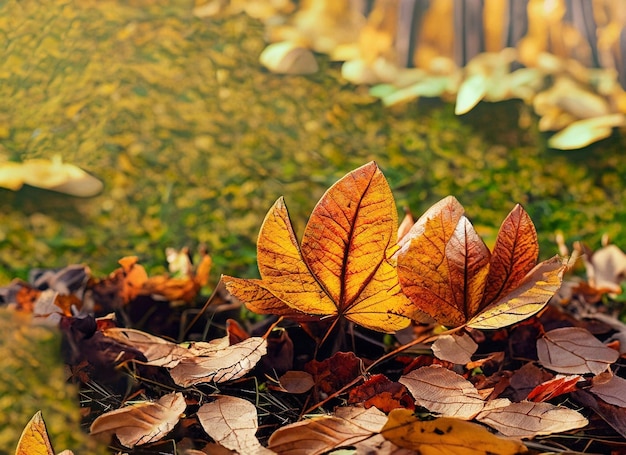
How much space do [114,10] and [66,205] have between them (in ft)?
2.04

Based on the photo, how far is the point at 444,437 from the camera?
0.38 meters

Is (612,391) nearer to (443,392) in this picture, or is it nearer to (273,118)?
(443,392)

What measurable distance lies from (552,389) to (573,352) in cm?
8

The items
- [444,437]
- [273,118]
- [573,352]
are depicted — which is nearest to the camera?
[444,437]

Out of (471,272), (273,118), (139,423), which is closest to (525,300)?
(471,272)

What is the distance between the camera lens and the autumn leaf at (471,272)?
449 mm

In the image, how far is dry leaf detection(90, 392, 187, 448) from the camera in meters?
0.42

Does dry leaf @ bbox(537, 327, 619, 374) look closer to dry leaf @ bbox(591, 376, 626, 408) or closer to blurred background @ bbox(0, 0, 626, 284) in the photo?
dry leaf @ bbox(591, 376, 626, 408)

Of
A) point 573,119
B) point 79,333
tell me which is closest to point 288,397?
point 79,333

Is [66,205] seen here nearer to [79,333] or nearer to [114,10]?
[114,10]

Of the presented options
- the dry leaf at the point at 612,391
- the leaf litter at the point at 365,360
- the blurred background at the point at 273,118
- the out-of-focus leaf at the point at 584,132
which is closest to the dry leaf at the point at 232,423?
the leaf litter at the point at 365,360

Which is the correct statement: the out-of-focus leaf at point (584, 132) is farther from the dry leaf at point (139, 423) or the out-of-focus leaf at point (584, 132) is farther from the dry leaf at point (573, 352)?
the dry leaf at point (139, 423)

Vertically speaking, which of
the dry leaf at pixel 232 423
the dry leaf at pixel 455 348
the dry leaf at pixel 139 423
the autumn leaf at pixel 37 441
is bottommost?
the autumn leaf at pixel 37 441

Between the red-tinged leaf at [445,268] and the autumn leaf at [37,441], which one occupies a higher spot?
the red-tinged leaf at [445,268]
